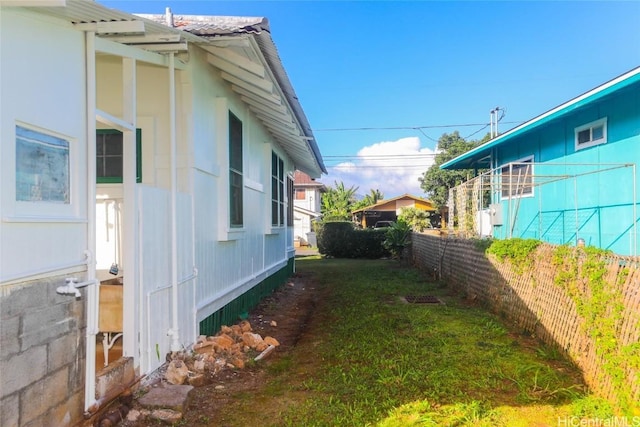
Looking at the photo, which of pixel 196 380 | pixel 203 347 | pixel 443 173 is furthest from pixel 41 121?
pixel 443 173

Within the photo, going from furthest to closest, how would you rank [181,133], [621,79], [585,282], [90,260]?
1. [621,79]
2. [181,133]
3. [585,282]
4. [90,260]

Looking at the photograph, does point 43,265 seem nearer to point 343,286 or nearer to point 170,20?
point 170,20

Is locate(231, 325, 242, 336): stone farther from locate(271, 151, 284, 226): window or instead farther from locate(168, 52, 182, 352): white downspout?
locate(271, 151, 284, 226): window

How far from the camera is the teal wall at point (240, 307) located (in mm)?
5414

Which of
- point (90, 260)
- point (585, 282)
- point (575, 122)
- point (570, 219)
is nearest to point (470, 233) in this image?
point (570, 219)

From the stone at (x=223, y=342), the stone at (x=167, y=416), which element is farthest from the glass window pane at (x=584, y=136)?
the stone at (x=167, y=416)

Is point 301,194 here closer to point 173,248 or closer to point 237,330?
point 237,330

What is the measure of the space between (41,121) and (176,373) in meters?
2.52

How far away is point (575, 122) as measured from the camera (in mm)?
9070

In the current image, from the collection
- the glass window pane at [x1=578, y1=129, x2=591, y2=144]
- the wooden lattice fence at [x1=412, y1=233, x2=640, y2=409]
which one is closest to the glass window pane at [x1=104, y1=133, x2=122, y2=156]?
the wooden lattice fence at [x1=412, y1=233, x2=640, y2=409]

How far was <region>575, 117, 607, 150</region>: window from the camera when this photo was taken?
8109mm

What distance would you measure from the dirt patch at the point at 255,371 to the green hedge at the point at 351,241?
11.5 meters

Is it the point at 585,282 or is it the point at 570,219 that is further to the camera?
the point at 570,219

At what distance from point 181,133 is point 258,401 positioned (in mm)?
2915
